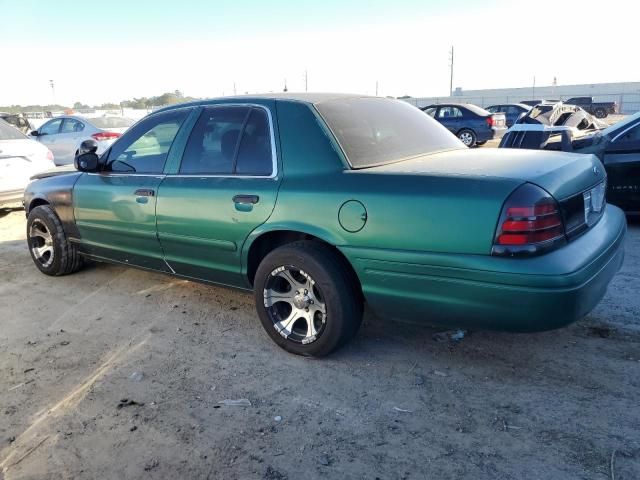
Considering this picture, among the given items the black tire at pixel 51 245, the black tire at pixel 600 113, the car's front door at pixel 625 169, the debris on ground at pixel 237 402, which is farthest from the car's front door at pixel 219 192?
the black tire at pixel 600 113

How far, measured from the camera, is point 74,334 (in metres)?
3.92

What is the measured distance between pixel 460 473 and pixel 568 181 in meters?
1.62

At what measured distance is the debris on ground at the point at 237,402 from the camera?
291 cm

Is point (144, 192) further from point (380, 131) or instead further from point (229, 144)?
point (380, 131)

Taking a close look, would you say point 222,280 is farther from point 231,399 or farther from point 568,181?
point 568,181

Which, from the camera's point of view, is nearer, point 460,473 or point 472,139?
point 460,473

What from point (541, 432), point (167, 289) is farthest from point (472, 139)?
point (541, 432)

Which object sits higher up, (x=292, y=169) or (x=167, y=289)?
(x=292, y=169)

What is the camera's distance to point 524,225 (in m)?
2.57

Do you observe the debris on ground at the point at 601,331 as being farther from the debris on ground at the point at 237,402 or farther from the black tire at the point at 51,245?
the black tire at the point at 51,245

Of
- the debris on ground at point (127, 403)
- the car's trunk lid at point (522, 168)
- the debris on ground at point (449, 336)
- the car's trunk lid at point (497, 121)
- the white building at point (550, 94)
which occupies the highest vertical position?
the white building at point (550, 94)

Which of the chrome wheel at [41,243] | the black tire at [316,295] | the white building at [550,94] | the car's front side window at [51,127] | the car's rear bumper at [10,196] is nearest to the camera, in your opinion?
the black tire at [316,295]

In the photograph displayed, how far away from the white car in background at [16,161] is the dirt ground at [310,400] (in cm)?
394

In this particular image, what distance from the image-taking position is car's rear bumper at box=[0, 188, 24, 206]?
7328 millimetres
